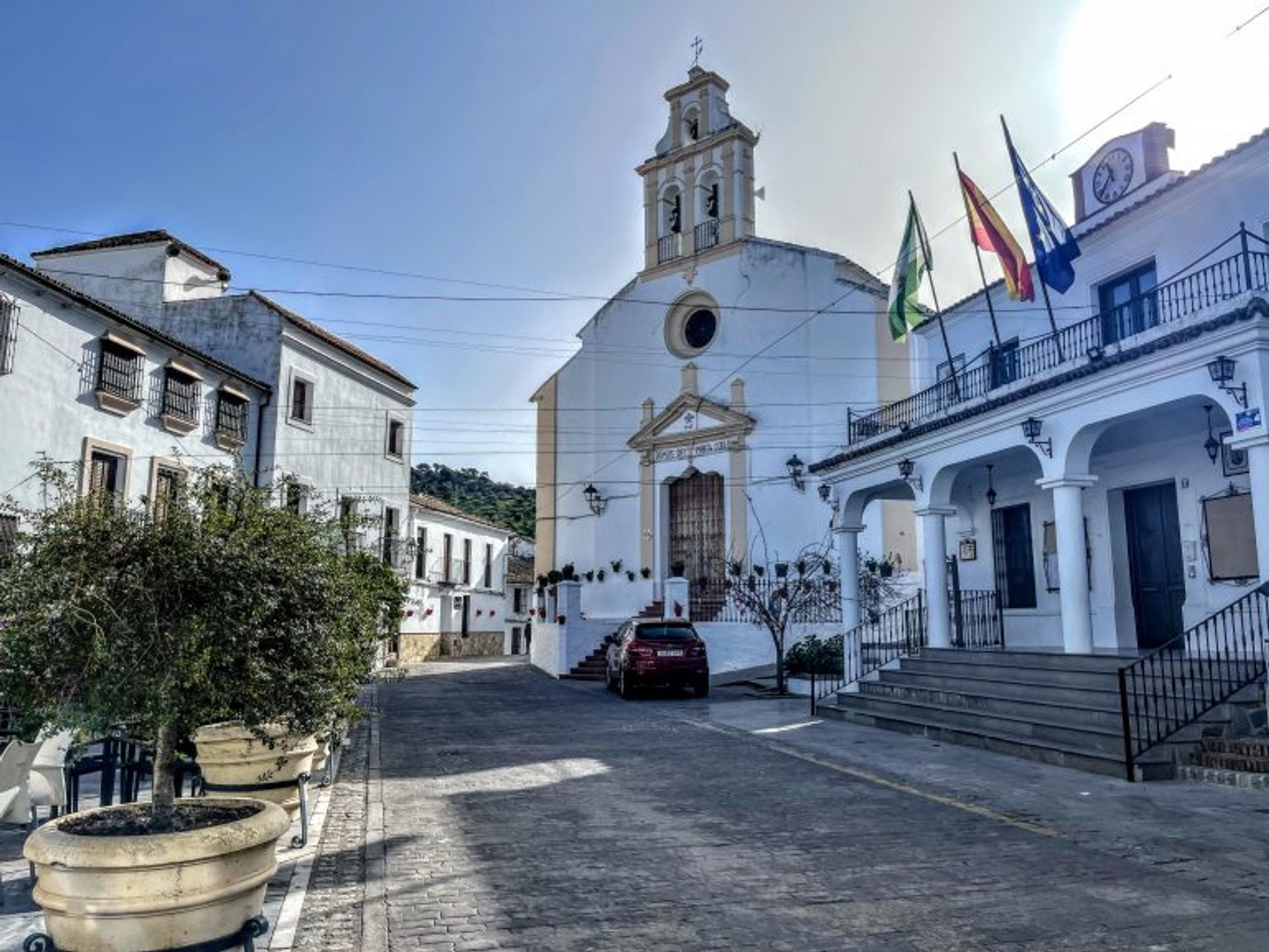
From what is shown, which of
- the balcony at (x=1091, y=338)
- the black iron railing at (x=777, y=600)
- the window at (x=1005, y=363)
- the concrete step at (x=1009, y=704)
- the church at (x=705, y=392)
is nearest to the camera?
the concrete step at (x=1009, y=704)

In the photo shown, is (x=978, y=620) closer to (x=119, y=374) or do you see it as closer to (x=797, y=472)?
(x=797, y=472)

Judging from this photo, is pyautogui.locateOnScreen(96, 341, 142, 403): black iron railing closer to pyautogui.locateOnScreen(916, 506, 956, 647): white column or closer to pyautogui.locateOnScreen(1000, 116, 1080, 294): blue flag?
pyautogui.locateOnScreen(916, 506, 956, 647): white column

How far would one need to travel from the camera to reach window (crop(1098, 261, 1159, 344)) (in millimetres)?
14133

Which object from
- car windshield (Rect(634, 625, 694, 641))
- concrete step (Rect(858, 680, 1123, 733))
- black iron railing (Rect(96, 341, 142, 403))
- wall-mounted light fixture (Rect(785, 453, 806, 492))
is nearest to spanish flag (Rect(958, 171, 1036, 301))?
concrete step (Rect(858, 680, 1123, 733))

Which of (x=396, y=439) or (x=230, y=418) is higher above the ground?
(x=396, y=439)

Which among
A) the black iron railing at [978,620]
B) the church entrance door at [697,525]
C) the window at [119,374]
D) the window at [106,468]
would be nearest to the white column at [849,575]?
the black iron railing at [978,620]

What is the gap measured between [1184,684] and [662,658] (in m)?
10.7

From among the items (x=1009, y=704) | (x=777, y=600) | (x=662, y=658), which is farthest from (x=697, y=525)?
(x=1009, y=704)

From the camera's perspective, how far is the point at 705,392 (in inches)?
1114

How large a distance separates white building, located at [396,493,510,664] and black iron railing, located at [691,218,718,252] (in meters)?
13.4

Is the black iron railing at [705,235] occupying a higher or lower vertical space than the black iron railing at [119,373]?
higher

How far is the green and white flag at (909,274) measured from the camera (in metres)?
16.7

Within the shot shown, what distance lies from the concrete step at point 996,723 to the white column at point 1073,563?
1.43 metres

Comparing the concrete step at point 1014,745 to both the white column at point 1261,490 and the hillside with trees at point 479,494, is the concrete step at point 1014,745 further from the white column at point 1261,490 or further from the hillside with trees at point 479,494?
the hillside with trees at point 479,494
